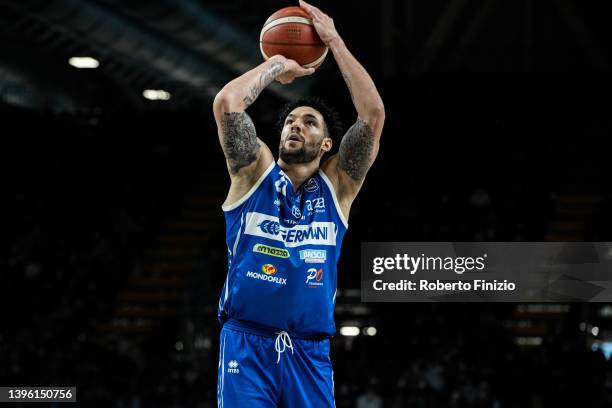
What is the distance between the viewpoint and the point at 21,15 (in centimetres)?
1273

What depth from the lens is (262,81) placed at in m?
4.50

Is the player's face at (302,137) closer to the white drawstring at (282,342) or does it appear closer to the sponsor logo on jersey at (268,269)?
the sponsor logo on jersey at (268,269)

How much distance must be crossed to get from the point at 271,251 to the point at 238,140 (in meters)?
0.57

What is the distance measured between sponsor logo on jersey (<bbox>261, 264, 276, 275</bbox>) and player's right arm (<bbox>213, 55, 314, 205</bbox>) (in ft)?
1.21

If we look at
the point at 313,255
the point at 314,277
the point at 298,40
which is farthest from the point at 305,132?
the point at 314,277

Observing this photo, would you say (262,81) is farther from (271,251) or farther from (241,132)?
(271,251)

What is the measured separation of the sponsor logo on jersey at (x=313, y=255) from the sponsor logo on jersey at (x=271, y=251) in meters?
0.09

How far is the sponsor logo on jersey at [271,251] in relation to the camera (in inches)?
172

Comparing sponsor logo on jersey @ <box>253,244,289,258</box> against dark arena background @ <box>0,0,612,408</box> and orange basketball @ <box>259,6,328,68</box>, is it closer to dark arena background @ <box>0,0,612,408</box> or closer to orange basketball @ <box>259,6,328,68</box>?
orange basketball @ <box>259,6,328,68</box>

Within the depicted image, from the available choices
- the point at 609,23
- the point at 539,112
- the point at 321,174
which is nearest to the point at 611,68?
the point at 609,23

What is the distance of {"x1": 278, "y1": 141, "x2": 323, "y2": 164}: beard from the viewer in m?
4.61

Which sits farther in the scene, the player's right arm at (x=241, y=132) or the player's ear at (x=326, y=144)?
the player's ear at (x=326, y=144)

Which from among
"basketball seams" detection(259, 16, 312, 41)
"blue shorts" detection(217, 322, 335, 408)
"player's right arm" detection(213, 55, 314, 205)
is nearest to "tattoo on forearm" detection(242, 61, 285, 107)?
"player's right arm" detection(213, 55, 314, 205)

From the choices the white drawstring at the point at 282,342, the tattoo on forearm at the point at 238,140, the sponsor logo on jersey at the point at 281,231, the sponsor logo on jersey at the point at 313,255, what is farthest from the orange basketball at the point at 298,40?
the white drawstring at the point at 282,342
